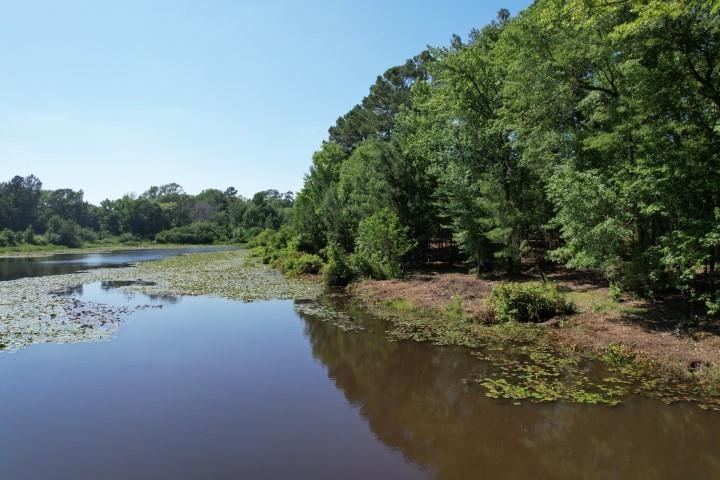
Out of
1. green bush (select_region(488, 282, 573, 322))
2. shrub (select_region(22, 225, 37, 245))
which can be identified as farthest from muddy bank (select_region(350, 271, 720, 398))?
shrub (select_region(22, 225, 37, 245))

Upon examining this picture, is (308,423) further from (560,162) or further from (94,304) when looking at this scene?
(94,304)

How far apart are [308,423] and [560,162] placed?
1541 centimetres

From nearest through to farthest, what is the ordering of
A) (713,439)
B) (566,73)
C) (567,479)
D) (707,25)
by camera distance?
(567,479), (713,439), (707,25), (566,73)

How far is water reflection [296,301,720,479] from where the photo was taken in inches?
273

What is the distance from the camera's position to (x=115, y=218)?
11169 centimetres

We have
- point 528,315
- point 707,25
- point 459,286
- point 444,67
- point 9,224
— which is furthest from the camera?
point 9,224

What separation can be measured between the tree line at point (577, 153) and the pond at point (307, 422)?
5332 millimetres

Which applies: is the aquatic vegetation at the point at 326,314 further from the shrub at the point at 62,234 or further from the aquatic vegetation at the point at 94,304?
the shrub at the point at 62,234

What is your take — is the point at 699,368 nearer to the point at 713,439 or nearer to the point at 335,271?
the point at 713,439

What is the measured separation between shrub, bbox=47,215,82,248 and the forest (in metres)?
66.1

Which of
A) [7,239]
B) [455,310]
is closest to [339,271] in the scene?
[455,310]

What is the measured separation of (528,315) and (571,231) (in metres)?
3.35

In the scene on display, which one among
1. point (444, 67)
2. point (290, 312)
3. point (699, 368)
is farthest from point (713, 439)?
point (444, 67)

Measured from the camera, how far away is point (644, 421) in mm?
8336
